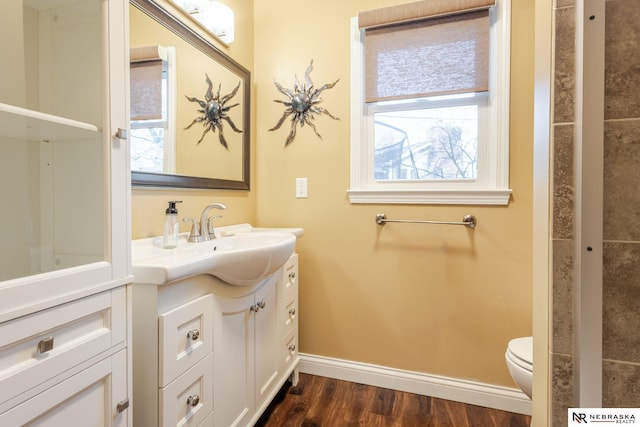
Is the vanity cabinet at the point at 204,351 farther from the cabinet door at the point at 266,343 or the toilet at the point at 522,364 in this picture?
the toilet at the point at 522,364

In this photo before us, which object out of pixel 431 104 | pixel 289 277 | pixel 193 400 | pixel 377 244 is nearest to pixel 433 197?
pixel 377 244

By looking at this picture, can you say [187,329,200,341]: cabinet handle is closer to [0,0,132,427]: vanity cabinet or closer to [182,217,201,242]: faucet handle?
[0,0,132,427]: vanity cabinet

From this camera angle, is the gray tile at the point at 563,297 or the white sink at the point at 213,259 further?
the white sink at the point at 213,259

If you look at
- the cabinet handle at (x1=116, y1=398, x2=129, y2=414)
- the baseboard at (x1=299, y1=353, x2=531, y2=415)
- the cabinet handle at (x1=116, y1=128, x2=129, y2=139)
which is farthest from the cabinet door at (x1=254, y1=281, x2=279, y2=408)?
the cabinet handle at (x1=116, y1=128, x2=129, y2=139)

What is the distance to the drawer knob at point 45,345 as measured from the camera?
584 mm

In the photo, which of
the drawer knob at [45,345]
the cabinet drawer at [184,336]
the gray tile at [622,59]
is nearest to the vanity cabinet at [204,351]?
the cabinet drawer at [184,336]

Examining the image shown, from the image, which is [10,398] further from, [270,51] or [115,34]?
[270,51]

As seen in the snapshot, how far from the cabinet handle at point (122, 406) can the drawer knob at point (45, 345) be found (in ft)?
0.80

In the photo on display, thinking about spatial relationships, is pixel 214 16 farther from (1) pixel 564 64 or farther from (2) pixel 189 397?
(2) pixel 189 397

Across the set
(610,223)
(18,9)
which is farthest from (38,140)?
(610,223)

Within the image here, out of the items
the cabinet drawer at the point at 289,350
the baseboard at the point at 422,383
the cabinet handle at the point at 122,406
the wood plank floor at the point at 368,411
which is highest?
the cabinet handle at the point at 122,406

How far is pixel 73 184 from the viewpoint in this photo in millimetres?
753

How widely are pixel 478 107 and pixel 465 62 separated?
0.24m

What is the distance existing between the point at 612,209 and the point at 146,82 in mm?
1531
